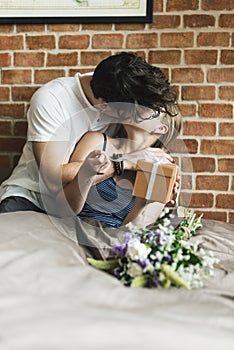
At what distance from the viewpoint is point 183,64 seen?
9.46ft

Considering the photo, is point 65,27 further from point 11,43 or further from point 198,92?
point 198,92

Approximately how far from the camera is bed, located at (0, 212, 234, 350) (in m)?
1.15

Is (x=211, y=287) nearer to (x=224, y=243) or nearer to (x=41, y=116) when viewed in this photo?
(x=224, y=243)

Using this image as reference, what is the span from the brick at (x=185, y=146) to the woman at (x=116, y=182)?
0.95ft

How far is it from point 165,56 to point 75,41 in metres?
0.47

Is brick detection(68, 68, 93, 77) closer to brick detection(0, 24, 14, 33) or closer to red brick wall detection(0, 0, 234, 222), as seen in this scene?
red brick wall detection(0, 0, 234, 222)

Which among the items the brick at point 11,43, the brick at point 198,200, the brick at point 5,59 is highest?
the brick at point 11,43

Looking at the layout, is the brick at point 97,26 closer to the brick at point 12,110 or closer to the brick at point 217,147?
the brick at point 12,110

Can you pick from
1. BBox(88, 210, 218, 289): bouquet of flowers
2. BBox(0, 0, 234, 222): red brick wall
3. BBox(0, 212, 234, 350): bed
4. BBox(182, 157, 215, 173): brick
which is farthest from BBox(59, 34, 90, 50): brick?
BBox(88, 210, 218, 289): bouquet of flowers

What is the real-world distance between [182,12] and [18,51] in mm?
872

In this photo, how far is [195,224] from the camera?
8.21 ft

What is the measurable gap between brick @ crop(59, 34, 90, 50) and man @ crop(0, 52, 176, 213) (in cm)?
33

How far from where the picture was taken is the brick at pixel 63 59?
2.95 meters

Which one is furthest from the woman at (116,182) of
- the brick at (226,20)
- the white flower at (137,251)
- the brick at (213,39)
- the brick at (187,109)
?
the white flower at (137,251)
